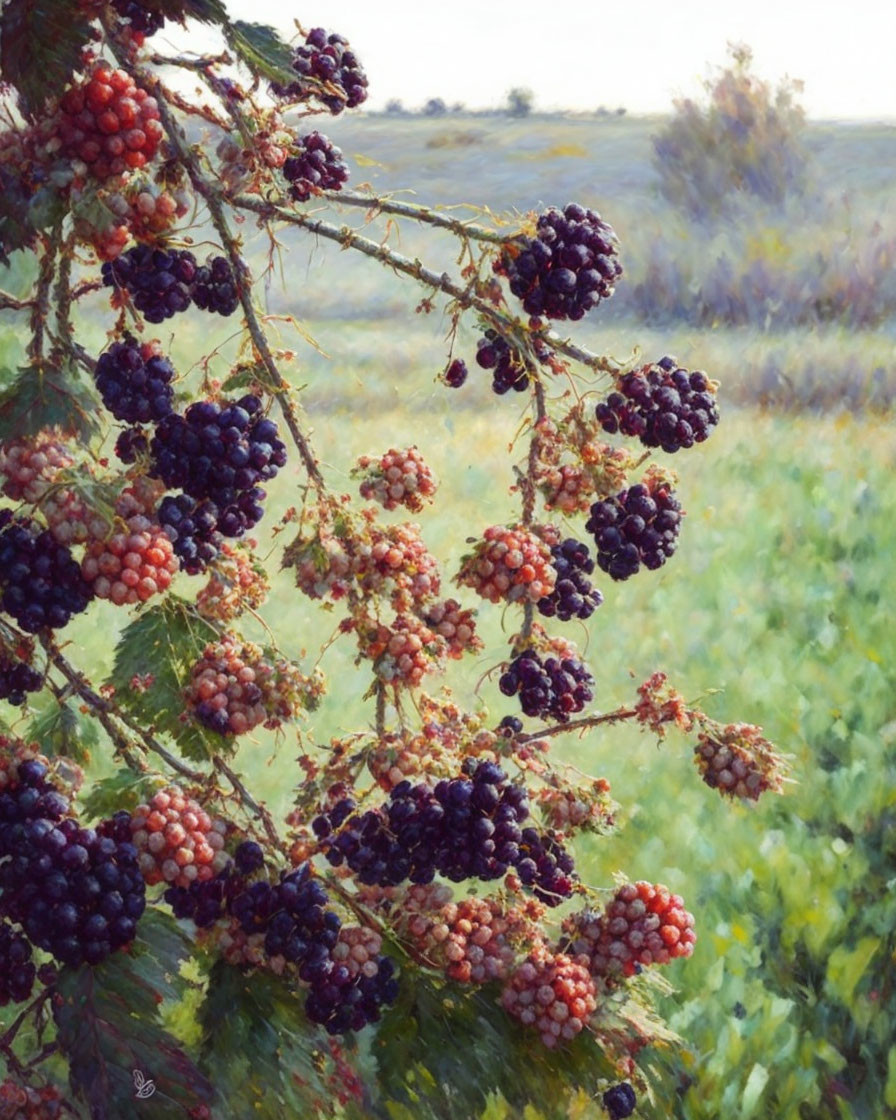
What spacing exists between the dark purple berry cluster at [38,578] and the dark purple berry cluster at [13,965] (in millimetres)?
498

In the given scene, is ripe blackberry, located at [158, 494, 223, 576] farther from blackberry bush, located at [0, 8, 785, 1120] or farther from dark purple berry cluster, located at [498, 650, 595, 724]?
dark purple berry cluster, located at [498, 650, 595, 724]

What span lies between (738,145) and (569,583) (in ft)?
76.0

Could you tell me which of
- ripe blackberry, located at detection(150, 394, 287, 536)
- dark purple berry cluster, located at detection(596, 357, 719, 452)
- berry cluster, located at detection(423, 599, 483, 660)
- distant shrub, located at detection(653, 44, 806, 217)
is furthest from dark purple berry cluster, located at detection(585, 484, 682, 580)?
distant shrub, located at detection(653, 44, 806, 217)

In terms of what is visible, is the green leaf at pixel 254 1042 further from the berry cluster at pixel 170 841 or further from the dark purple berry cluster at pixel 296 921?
the berry cluster at pixel 170 841

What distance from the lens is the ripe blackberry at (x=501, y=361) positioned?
2.24 metres

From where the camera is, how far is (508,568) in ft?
6.70

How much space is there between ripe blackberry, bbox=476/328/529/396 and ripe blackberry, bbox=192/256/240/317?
437 millimetres

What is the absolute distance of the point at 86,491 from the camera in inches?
74.2

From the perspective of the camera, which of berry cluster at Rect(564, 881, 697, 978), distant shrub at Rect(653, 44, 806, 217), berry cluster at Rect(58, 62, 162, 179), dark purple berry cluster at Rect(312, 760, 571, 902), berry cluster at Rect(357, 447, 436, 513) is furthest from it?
distant shrub at Rect(653, 44, 806, 217)

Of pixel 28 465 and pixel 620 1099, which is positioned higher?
pixel 28 465

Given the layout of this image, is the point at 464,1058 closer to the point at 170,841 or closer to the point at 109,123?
the point at 170,841

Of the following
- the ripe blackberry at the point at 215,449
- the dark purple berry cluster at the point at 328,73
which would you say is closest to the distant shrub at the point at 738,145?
the dark purple berry cluster at the point at 328,73

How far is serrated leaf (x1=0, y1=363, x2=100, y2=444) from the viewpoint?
7.06 ft

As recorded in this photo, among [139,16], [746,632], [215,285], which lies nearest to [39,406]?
[215,285]
